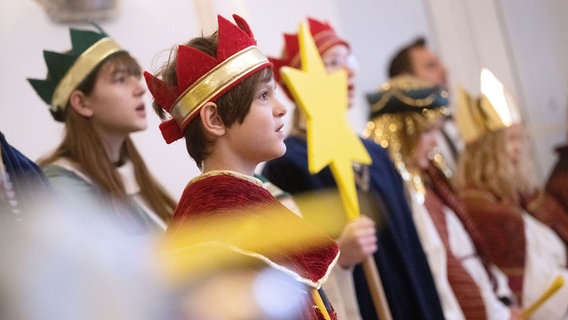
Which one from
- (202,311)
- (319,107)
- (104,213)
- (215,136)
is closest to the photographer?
(202,311)

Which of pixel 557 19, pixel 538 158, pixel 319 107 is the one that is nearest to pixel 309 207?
pixel 319 107

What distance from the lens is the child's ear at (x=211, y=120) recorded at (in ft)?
4.50

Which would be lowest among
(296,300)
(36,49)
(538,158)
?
(538,158)

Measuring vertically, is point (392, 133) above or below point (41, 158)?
below

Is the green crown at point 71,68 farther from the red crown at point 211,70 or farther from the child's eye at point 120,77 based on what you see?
the red crown at point 211,70

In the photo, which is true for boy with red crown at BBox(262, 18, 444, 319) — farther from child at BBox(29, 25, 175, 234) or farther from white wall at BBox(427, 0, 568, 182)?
white wall at BBox(427, 0, 568, 182)

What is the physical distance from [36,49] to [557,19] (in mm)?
2280

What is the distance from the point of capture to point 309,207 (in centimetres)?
216

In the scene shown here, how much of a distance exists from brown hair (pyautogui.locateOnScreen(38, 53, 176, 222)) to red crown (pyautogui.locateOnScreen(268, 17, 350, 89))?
16.5 inches

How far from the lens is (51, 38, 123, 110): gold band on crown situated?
1.83 meters

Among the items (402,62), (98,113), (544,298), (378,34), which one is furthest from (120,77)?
(378,34)

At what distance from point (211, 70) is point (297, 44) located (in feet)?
2.88

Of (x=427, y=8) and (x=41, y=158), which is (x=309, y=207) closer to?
(x=41, y=158)

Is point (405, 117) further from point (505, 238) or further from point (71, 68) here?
point (71, 68)
